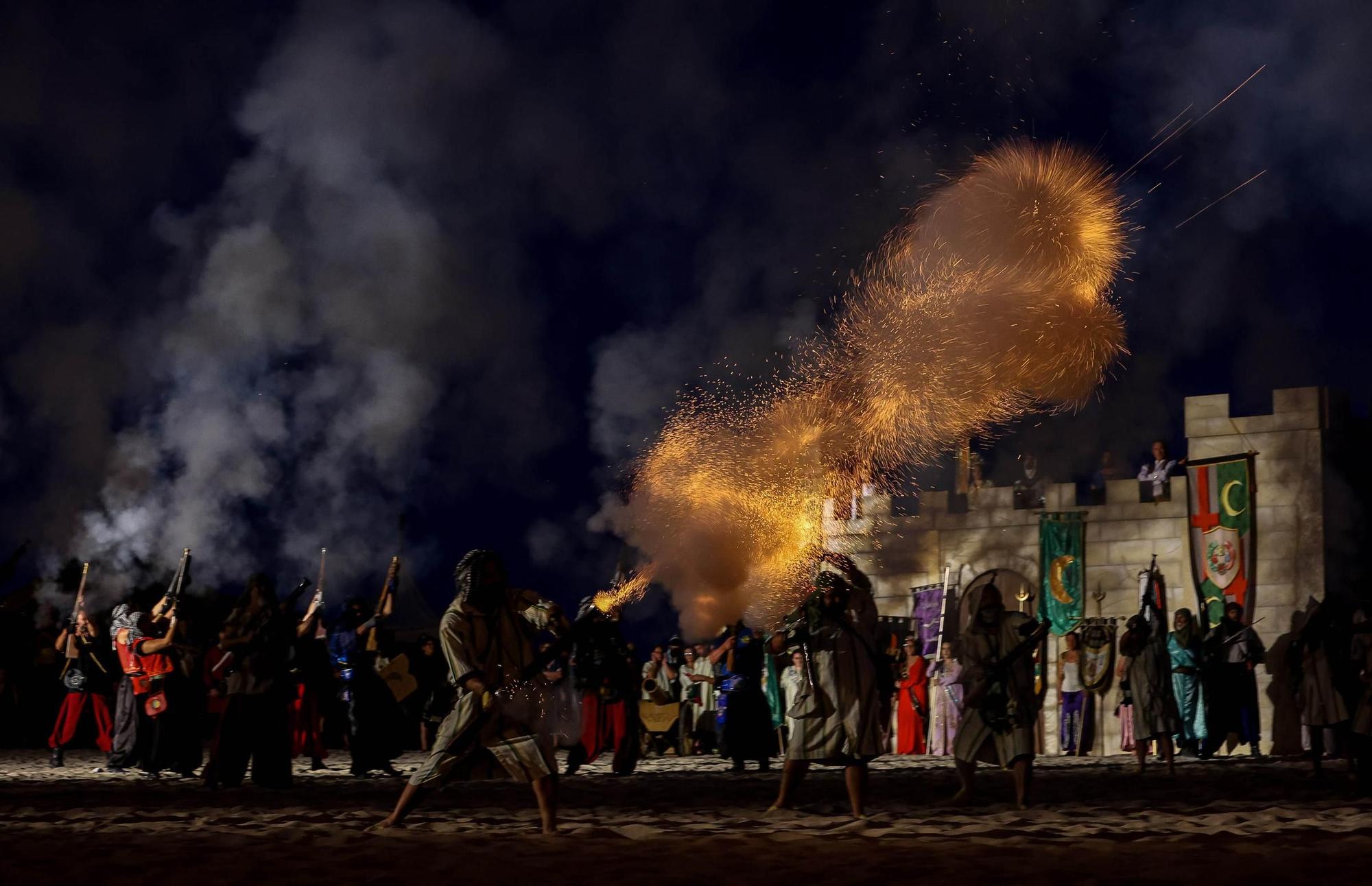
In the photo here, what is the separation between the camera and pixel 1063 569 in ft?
89.4

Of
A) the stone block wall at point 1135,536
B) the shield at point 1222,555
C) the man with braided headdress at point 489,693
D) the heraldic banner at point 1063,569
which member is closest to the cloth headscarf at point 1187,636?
the stone block wall at point 1135,536

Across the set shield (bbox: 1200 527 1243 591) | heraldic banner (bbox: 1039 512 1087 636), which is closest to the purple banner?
heraldic banner (bbox: 1039 512 1087 636)

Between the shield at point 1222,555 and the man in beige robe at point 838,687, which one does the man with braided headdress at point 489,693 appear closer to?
the man in beige robe at point 838,687

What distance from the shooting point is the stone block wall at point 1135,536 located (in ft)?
80.9

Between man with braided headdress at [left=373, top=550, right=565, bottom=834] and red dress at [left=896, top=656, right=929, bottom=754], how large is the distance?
1639 centimetres

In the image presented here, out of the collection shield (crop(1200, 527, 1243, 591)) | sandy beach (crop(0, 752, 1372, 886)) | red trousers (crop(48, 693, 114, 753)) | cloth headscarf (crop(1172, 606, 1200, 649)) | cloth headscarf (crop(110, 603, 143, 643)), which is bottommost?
sandy beach (crop(0, 752, 1372, 886))

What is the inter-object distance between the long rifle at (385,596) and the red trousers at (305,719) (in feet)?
12.6

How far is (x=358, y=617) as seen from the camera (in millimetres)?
15844

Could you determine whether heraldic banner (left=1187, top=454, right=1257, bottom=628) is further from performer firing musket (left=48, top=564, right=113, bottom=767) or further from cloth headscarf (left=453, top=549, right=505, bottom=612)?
cloth headscarf (left=453, top=549, right=505, bottom=612)

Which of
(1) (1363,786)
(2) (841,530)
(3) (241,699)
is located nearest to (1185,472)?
(2) (841,530)

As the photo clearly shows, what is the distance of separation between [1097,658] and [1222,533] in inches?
116

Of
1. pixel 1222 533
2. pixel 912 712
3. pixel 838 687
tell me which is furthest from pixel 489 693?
pixel 1222 533

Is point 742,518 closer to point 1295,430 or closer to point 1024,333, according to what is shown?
point 1024,333

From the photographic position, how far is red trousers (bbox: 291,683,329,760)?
758 inches
